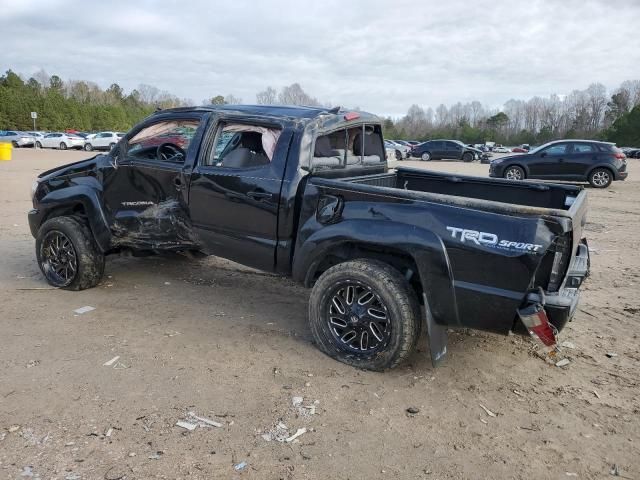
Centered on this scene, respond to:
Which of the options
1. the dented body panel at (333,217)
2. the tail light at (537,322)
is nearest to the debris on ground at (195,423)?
the dented body panel at (333,217)

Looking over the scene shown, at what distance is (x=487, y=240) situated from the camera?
10.5ft

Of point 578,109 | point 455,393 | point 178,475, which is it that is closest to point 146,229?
point 178,475

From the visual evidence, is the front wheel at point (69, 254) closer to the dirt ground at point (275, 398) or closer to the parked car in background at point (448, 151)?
the dirt ground at point (275, 398)

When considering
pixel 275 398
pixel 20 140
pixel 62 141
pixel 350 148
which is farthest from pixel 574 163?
pixel 20 140

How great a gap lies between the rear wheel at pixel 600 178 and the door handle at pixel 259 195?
15.1 m

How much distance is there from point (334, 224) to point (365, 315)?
0.69m

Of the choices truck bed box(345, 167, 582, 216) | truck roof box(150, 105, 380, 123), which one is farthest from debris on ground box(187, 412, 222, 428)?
truck roof box(150, 105, 380, 123)

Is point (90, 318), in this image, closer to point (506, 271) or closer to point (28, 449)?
point (28, 449)

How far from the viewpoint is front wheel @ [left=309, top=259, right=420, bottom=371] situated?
11.8ft

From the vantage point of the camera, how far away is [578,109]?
8275 centimetres

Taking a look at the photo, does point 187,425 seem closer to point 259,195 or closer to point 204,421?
point 204,421

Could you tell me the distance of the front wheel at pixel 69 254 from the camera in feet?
17.2

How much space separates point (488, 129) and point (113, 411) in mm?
78027

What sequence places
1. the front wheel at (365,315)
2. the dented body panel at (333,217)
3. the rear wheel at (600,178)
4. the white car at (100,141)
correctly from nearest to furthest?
the dented body panel at (333,217) → the front wheel at (365,315) → the rear wheel at (600,178) → the white car at (100,141)
